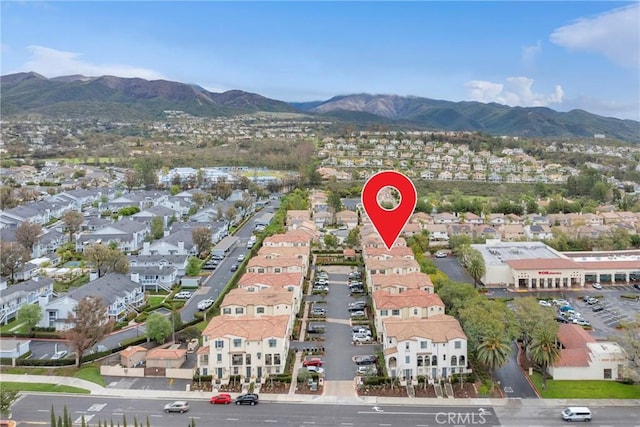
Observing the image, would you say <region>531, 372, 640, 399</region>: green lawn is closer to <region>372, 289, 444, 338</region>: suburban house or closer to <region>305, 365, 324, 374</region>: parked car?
<region>372, 289, 444, 338</region>: suburban house

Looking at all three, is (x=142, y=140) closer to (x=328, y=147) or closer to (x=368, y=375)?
(x=328, y=147)

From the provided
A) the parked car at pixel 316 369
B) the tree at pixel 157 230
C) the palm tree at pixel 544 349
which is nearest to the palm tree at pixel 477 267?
the palm tree at pixel 544 349

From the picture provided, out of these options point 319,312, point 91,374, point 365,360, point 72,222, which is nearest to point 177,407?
point 91,374

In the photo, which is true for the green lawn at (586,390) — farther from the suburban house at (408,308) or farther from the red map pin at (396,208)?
the red map pin at (396,208)

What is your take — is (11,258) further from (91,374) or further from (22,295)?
(91,374)

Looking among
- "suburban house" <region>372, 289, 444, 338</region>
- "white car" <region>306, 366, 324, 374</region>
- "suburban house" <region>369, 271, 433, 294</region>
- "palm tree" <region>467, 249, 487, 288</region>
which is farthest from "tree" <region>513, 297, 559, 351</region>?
"palm tree" <region>467, 249, 487, 288</region>

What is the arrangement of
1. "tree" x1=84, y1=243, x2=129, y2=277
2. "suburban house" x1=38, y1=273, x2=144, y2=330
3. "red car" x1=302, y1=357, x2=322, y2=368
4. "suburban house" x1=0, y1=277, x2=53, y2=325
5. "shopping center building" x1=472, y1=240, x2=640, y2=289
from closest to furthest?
"red car" x1=302, y1=357, x2=322, y2=368, "suburban house" x1=38, y1=273, x2=144, y2=330, "suburban house" x1=0, y1=277, x2=53, y2=325, "tree" x1=84, y1=243, x2=129, y2=277, "shopping center building" x1=472, y1=240, x2=640, y2=289
